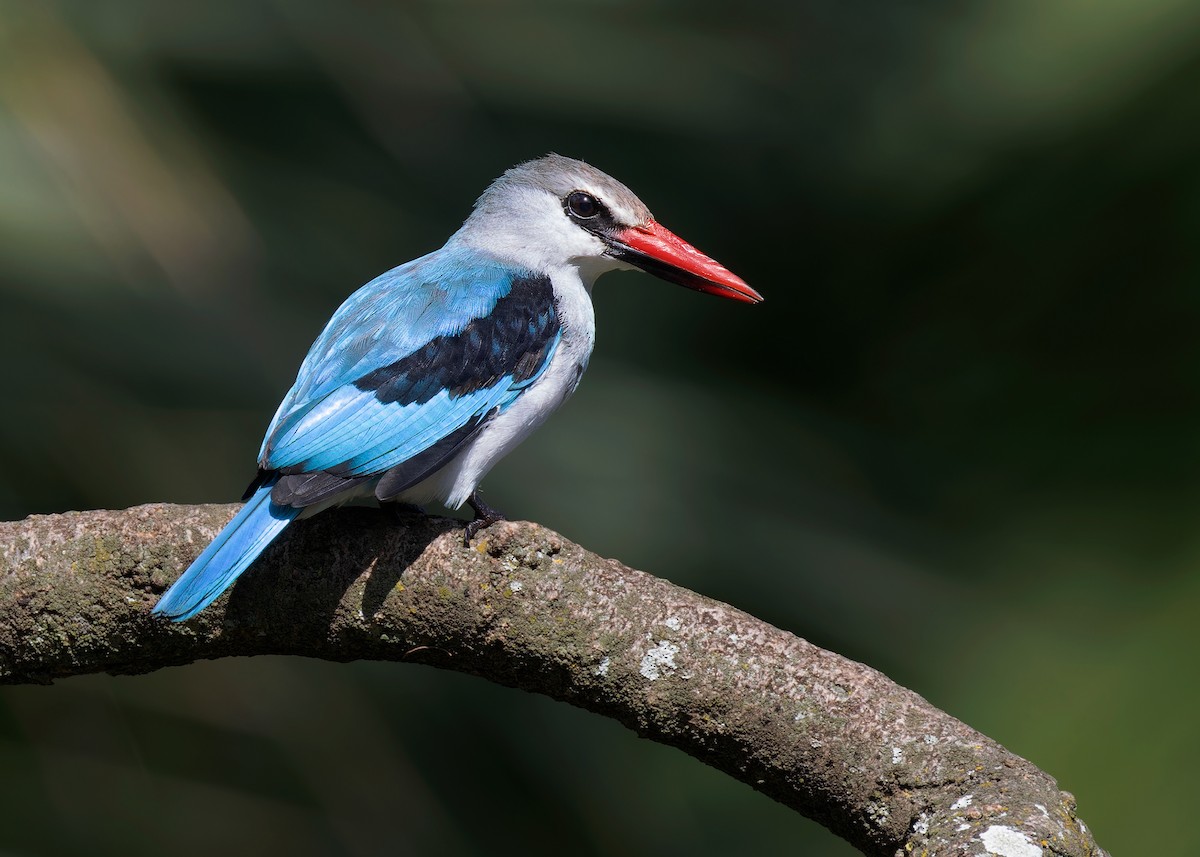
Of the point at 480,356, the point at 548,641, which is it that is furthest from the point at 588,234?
the point at 548,641

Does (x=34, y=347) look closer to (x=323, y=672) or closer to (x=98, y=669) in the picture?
(x=323, y=672)

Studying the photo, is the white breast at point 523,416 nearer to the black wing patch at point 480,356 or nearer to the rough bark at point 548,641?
the black wing patch at point 480,356

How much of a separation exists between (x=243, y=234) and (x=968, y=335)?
7.17 ft

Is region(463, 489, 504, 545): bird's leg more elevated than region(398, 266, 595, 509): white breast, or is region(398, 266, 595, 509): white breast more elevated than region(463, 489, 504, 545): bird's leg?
region(398, 266, 595, 509): white breast

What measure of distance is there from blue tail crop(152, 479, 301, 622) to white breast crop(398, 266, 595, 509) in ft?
1.14

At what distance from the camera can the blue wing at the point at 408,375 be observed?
2170 millimetres

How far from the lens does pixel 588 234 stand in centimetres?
286

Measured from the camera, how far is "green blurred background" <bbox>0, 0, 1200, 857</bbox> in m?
3.19

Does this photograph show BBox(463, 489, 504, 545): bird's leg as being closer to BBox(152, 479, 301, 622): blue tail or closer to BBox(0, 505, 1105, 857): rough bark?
BBox(0, 505, 1105, 857): rough bark

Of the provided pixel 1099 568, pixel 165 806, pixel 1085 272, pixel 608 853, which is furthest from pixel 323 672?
pixel 1085 272

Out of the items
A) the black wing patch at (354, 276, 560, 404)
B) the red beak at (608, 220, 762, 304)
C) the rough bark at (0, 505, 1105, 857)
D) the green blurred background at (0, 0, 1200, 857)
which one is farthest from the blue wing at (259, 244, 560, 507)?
the green blurred background at (0, 0, 1200, 857)

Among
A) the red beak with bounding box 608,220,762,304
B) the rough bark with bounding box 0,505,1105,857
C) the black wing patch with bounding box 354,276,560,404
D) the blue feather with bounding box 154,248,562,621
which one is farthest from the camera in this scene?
the red beak with bounding box 608,220,762,304

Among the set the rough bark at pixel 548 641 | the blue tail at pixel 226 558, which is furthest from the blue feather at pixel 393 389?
the rough bark at pixel 548 641

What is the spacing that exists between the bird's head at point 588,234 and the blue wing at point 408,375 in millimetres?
182
